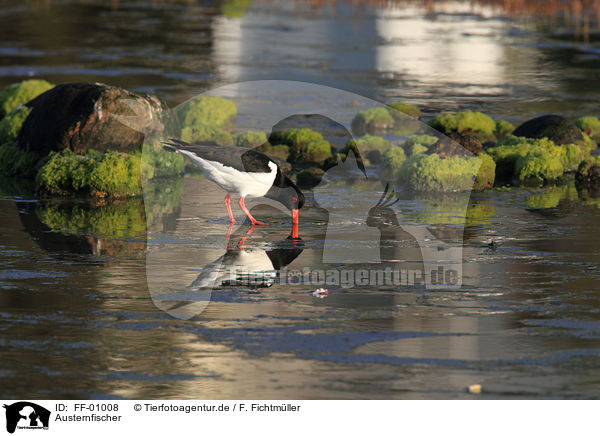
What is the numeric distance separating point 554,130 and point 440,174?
13.5ft

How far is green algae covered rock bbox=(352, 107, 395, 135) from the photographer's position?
21.2 meters

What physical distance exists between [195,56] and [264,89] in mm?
7101

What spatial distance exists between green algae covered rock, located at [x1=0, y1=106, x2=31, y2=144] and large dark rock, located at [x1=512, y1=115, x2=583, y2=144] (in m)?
9.42

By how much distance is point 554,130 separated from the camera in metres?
19.1

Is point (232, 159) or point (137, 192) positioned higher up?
point (232, 159)

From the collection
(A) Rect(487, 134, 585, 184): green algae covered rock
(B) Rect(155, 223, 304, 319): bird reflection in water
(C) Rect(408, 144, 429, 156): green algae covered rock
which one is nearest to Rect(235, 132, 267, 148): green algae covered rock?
(C) Rect(408, 144, 429, 156): green algae covered rock

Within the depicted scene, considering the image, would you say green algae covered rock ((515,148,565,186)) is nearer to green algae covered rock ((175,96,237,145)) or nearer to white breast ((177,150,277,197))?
green algae covered rock ((175,96,237,145))

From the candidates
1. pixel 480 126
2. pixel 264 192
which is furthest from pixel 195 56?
pixel 264 192

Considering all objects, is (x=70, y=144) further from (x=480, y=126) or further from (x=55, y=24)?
(x=55, y=24)

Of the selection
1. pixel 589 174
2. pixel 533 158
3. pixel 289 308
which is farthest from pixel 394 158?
pixel 289 308

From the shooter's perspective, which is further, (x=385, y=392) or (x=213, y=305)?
(x=213, y=305)

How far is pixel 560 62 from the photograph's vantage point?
106 ft
